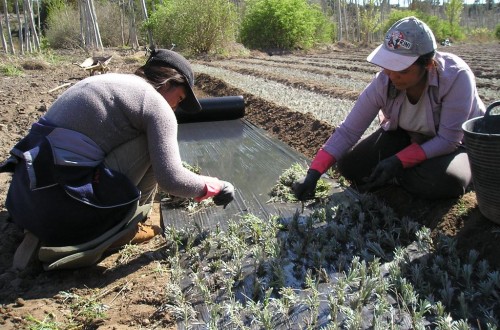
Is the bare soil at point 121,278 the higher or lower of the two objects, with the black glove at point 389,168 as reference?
lower

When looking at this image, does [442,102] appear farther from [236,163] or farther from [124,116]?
[236,163]

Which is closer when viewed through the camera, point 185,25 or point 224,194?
point 224,194

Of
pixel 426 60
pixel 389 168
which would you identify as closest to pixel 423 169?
pixel 389 168

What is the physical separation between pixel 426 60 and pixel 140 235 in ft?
6.92

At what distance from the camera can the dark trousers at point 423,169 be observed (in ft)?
9.49

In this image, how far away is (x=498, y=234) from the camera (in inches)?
100

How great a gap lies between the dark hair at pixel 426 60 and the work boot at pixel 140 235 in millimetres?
1995

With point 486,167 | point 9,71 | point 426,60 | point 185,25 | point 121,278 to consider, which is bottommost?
point 121,278

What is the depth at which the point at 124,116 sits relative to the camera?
Answer: 2.50 meters

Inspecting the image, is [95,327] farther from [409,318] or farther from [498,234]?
[498,234]

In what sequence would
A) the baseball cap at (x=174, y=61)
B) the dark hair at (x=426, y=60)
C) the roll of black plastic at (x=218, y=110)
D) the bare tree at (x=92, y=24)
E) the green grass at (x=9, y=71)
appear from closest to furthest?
the baseball cap at (x=174, y=61), the dark hair at (x=426, y=60), the roll of black plastic at (x=218, y=110), the green grass at (x=9, y=71), the bare tree at (x=92, y=24)

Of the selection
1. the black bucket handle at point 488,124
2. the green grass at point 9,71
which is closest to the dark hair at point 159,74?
the black bucket handle at point 488,124

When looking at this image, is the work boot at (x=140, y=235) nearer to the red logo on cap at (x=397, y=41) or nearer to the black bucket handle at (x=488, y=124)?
the red logo on cap at (x=397, y=41)

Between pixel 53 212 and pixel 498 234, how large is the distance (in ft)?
8.03
